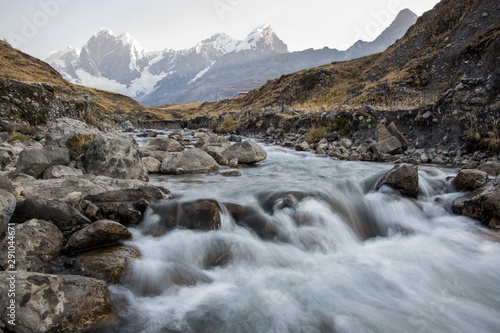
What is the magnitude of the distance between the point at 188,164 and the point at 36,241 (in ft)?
17.3

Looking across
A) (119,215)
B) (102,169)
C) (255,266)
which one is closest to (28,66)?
(102,169)

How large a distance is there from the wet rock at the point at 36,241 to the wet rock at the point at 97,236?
17 cm

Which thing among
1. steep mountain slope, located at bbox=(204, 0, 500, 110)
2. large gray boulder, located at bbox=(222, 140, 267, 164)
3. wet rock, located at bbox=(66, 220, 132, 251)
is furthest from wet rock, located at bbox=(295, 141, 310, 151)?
wet rock, located at bbox=(66, 220, 132, 251)

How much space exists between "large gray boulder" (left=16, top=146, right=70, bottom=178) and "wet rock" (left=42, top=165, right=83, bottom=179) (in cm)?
16

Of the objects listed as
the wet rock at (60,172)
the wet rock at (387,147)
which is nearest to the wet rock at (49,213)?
the wet rock at (60,172)

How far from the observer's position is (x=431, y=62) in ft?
62.8

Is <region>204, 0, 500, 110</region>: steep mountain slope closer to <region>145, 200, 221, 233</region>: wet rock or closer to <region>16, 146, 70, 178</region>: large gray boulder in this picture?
<region>145, 200, 221, 233</region>: wet rock

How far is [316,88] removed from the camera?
1211 inches

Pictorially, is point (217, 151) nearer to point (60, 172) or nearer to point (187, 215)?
point (60, 172)

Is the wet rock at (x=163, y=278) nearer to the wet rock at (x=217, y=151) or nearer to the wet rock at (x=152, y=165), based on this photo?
the wet rock at (x=152, y=165)

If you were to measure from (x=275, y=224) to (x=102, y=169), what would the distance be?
4305 mm

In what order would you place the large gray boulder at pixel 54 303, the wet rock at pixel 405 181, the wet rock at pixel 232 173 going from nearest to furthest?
the large gray boulder at pixel 54 303 < the wet rock at pixel 405 181 < the wet rock at pixel 232 173

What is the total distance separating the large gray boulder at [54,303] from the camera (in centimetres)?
228

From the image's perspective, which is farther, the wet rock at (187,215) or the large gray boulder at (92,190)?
the wet rock at (187,215)
